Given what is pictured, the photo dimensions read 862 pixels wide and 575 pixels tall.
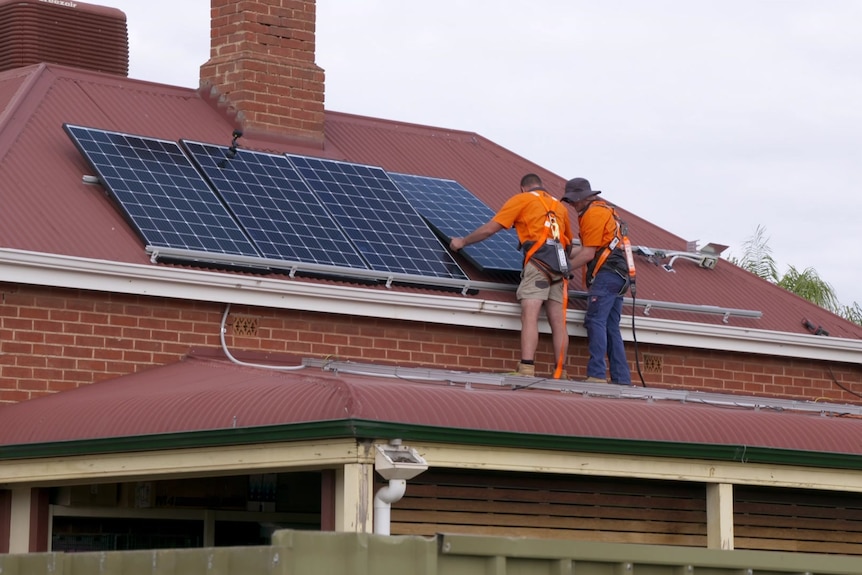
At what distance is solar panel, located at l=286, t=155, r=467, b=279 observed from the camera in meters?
15.9

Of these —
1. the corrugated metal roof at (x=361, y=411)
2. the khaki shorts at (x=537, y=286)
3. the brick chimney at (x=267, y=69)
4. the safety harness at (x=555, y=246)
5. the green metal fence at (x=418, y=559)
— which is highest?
the brick chimney at (x=267, y=69)

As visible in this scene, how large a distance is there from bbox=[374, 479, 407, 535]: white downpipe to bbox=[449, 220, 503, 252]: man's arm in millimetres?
5369

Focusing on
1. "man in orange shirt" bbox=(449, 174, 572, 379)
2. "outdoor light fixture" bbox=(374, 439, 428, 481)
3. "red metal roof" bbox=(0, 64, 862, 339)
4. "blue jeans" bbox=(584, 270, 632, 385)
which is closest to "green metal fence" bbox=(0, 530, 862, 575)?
"outdoor light fixture" bbox=(374, 439, 428, 481)

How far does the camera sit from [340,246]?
15.7 m

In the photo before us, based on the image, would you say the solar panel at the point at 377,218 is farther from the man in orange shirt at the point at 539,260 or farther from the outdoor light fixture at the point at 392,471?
the outdoor light fixture at the point at 392,471

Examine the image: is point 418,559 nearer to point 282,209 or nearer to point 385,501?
point 385,501

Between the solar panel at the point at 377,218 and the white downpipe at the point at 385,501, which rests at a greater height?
the solar panel at the point at 377,218

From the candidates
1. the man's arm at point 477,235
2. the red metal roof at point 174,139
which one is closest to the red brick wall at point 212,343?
the red metal roof at point 174,139

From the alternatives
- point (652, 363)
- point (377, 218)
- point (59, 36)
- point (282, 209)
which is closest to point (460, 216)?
point (377, 218)

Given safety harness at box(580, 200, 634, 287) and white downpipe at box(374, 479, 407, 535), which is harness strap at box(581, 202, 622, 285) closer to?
safety harness at box(580, 200, 634, 287)

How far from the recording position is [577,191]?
16219 mm

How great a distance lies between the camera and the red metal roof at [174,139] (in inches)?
573

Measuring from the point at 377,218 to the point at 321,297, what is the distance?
1577 millimetres

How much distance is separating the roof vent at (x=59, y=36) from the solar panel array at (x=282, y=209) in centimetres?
359
